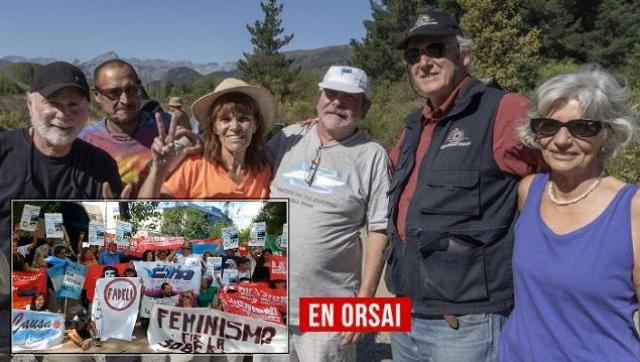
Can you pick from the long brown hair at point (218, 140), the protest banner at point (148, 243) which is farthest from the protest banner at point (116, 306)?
the long brown hair at point (218, 140)

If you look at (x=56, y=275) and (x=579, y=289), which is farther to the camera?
(x=56, y=275)

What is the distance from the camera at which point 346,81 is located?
2.89 m

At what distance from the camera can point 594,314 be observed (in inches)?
76.0

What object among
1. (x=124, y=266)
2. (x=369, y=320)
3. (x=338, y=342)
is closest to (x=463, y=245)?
(x=369, y=320)

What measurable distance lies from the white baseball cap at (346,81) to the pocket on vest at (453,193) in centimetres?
67

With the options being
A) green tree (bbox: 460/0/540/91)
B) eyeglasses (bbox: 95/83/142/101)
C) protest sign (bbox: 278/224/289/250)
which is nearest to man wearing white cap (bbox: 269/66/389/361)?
protest sign (bbox: 278/224/289/250)

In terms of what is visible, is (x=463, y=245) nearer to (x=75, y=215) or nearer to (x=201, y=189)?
(x=201, y=189)

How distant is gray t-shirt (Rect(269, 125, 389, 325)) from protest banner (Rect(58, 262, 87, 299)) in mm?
919

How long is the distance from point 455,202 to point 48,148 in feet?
5.88

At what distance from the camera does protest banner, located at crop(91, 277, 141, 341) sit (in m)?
2.53

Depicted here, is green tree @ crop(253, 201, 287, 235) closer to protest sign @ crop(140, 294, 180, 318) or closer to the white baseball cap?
protest sign @ crop(140, 294, 180, 318)

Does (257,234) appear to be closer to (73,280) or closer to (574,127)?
(73,280)

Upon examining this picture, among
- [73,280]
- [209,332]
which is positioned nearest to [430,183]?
[209,332]

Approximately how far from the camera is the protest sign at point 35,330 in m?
2.55
